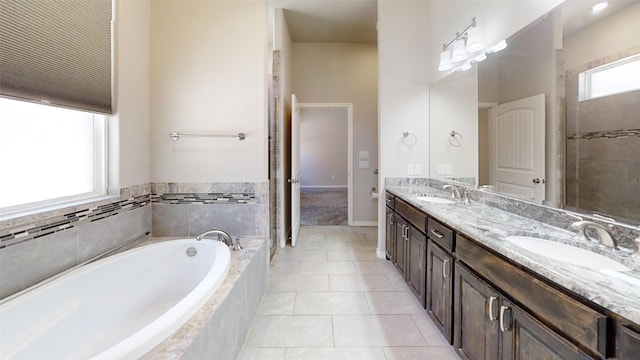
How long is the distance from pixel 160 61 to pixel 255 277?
2.08 metres

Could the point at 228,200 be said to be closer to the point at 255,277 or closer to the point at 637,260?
the point at 255,277

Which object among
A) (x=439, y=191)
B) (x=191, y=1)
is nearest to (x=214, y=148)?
(x=191, y=1)

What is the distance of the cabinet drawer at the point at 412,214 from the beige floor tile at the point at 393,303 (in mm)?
663

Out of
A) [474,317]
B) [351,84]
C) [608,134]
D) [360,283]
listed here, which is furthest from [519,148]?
[351,84]

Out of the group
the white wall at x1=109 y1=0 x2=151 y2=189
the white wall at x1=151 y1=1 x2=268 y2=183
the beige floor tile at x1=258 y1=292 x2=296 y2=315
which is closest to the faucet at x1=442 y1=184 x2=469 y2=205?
the beige floor tile at x1=258 y1=292 x2=296 y2=315

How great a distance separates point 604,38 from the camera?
1.44 m

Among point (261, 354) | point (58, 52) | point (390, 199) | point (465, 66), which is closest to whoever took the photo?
point (58, 52)

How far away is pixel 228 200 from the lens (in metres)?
2.77

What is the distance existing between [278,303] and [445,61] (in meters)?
2.82

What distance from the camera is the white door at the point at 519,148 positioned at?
6.16 feet

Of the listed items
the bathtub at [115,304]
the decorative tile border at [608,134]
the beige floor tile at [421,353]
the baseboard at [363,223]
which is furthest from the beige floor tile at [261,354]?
the baseboard at [363,223]

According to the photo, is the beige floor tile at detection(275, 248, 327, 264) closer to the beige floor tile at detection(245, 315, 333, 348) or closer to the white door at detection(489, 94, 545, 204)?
the beige floor tile at detection(245, 315, 333, 348)

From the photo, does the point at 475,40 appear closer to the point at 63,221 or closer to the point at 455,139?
the point at 455,139

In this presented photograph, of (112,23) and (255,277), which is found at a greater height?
(112,23)
